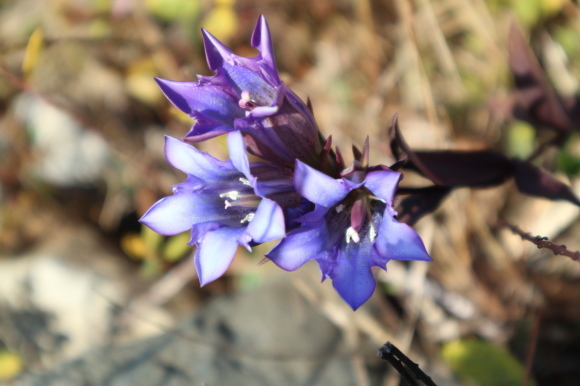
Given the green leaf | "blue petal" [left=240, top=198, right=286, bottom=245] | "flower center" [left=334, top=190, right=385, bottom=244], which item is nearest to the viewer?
"blue petal" [left=240, top=198, right=286, bottom=245]

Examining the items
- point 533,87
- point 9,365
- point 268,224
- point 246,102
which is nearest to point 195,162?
point 246,102

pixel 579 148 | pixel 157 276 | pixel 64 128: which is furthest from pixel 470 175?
pixel 64 128

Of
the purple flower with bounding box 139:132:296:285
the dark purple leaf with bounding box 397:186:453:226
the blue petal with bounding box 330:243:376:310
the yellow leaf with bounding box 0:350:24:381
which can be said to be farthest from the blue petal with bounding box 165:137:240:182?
the yellow leaf with bounding box 0:350:24:381

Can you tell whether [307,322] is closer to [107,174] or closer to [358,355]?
[358,355]

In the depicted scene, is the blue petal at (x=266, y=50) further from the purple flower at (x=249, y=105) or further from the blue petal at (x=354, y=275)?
the blue petal at (x=354, y=275)

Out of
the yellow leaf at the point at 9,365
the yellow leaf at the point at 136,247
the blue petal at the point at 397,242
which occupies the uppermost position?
the blue petal at the point at 397,242

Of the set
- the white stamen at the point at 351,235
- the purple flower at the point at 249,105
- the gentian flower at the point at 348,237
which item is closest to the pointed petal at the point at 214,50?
the purple flower at the point at 249,105

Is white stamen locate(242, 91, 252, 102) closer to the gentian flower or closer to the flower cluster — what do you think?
the flower cluster
